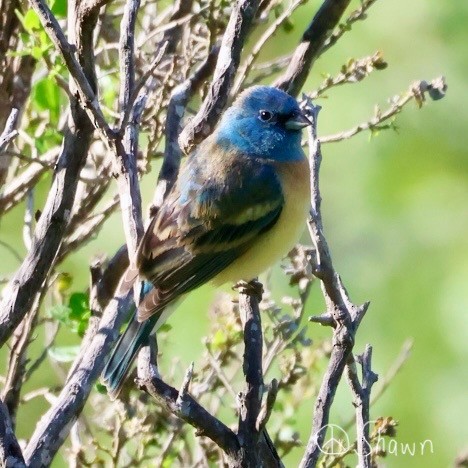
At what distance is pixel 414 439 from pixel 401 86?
7.40 ft

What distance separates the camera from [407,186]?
6535mm

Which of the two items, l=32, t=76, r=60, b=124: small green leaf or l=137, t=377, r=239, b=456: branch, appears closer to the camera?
l=137, t=377, r=239, b=456: branch

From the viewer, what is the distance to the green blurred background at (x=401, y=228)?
225 inches

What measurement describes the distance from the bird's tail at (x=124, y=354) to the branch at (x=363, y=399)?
957mm

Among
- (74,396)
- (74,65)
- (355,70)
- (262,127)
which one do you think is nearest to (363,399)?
(74,396)

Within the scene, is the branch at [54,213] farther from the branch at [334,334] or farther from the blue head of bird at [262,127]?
the blue head of bird at [262,127]

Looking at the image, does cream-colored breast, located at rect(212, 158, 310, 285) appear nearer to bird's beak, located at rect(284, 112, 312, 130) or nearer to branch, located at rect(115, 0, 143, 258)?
bird's beak, located at rect(284, 112, 312, 130)

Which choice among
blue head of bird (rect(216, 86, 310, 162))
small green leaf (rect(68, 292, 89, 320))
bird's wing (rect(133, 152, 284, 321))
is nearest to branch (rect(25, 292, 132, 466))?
small green leaf (rect(68, 292, 89, 320))

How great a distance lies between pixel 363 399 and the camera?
120 inches

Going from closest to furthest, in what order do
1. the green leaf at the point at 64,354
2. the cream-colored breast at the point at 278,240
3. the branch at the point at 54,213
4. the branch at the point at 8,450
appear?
1. the branch at the point at 8,450
2. the branch at the point at 54,213
3. the green leaf at the point at 64,354
4. the cream-colored breast at the point at 278,240

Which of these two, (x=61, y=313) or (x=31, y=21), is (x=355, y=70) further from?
(x=61, y=313)

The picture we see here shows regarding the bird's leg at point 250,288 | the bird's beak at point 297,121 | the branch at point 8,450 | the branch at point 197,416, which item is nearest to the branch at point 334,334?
the branch at point 197,416

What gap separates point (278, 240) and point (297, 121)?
523 millimetres

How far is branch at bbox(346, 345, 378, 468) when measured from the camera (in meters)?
3.00
